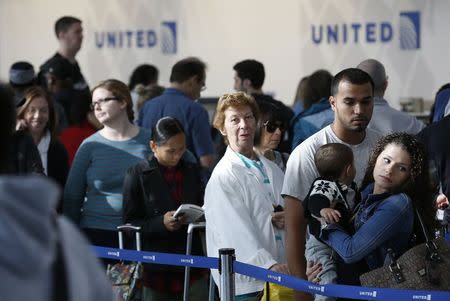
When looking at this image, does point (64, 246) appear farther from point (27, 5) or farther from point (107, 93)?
point (27, 5)

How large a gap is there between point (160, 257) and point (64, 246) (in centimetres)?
353

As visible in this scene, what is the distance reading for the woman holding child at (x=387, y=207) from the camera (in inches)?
173

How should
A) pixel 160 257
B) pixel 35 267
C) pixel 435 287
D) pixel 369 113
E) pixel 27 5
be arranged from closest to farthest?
pixel 35 267, pixel 435 287, pixel 369 113, pixel 160 257, pixel 27 5

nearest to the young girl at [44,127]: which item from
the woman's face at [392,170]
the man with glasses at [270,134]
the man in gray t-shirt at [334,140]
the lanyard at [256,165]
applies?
the man with glasses at [270,134]

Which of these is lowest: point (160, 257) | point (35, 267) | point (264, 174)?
point (160, 257)

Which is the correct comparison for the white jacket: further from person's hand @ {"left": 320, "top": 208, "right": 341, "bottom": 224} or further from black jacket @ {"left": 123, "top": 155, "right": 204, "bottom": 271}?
black jacket @ {"left": 123, "top": 155, "right": 204, "bottom": 271}

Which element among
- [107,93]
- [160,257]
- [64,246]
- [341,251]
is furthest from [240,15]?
[64,246]

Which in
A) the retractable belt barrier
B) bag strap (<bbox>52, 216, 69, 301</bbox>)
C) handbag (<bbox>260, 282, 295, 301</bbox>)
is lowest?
handbag (<bbox>260, 282, 295, 301</bbox>)

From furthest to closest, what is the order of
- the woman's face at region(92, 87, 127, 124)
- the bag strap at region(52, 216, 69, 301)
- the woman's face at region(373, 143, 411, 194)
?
the woman's face at region(92, 87, 127, 124)
the woman's face at region(373, 143, 411, 194)
the bag strap at region(52, 216, 69, 301)

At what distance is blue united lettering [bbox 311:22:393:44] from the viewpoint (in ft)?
36.6

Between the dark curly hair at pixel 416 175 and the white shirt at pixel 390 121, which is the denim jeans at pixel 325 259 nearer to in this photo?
the dark curly hair at pixel 416 175

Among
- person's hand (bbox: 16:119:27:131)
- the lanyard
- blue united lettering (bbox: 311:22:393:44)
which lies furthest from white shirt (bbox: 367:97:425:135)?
blue united lettering (bbox: 311:22:393:44)

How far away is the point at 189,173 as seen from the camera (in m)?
6.23

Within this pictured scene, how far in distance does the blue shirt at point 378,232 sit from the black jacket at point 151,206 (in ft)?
5.66
